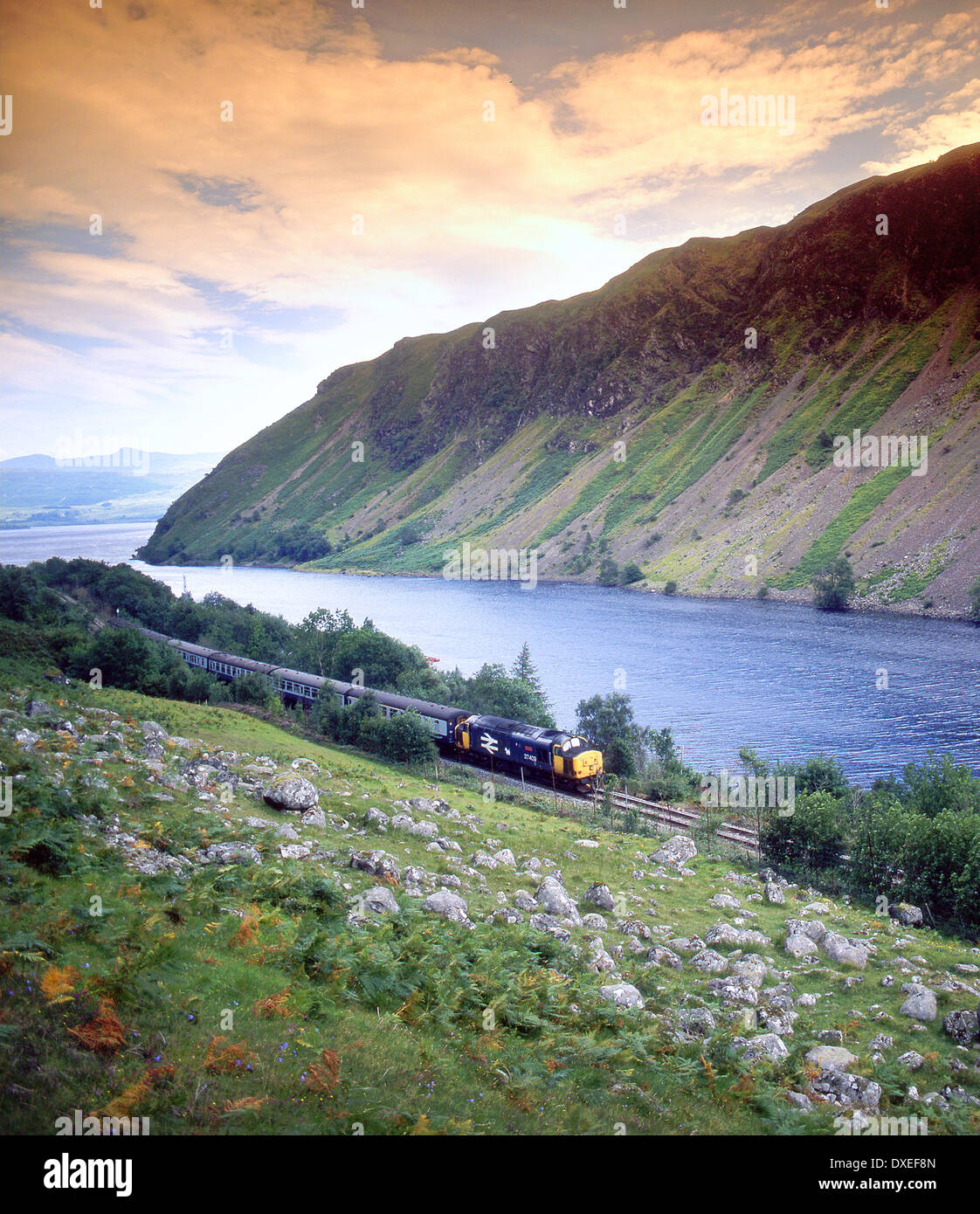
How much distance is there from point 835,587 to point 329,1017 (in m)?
107

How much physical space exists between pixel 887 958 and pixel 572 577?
13821 centimetres

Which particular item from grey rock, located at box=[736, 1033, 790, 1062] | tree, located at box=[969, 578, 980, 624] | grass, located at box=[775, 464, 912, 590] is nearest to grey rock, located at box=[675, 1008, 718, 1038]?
grey rock, located at box=[736, 1033, 790, 1062]

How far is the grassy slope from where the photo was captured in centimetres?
728

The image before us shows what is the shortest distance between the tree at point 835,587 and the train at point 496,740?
241ft

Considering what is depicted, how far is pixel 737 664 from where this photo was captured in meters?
77.4

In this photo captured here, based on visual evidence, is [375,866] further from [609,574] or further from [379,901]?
[609,574]

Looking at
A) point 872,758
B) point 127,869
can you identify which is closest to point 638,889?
point 127,869

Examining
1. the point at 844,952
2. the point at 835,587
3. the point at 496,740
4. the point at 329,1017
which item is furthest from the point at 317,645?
the point at 835,587

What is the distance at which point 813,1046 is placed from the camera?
14039mm

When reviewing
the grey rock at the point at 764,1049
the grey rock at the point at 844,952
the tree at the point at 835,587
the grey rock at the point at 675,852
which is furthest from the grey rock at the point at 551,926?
the tree at the point at 835,587

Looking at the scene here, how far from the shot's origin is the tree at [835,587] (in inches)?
4028
